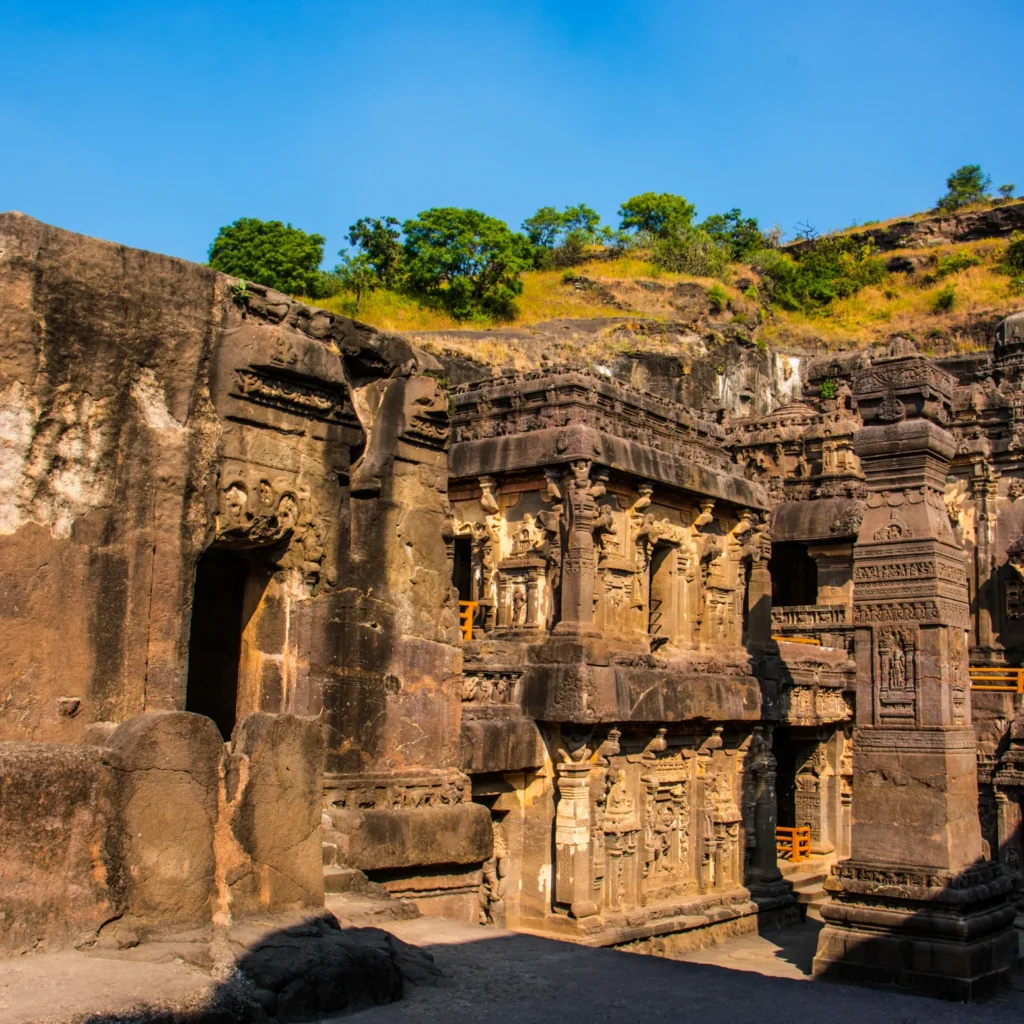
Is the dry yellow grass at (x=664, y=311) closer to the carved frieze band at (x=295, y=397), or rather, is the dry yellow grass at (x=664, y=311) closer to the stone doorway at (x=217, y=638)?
the stone doorway at (x=217, y=638)

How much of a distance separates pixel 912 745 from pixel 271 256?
30.6m

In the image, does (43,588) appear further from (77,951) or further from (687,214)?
(687,214)

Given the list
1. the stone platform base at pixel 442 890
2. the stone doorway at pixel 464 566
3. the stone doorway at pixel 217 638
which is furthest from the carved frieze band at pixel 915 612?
the stone doorway at pixel 464 566

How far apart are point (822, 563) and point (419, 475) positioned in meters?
17.0

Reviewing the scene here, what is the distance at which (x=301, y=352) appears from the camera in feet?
22.6

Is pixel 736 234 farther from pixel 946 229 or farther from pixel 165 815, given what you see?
pixel 165 815

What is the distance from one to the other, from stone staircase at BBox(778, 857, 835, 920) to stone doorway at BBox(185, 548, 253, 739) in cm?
1256

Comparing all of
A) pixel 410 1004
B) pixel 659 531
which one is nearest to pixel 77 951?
pixel 410 1004

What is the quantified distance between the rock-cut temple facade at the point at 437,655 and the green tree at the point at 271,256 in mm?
21092

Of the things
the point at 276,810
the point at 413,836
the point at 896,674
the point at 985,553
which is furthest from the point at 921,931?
the point at 985,553

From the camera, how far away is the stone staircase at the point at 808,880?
60.4 feet

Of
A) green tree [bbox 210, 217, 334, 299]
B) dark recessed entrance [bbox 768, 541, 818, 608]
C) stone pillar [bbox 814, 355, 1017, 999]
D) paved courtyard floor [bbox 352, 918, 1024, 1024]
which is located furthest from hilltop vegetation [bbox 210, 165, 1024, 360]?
paved courtyard floor [bbox 352, 918, 1024, 1024]

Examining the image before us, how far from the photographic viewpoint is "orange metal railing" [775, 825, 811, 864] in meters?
19.6

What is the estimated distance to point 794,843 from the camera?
64.4 feet
